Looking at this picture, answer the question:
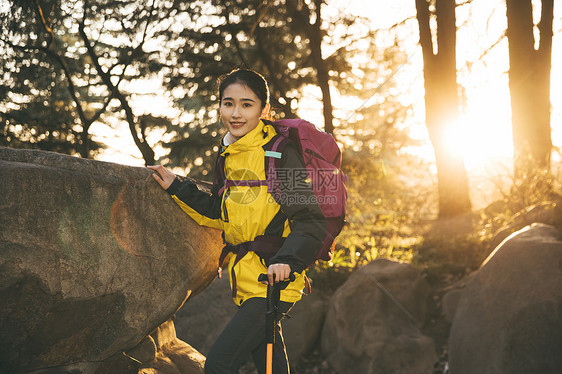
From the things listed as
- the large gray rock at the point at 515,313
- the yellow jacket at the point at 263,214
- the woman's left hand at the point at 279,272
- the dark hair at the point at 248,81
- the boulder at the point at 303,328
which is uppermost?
the dark hair at the point at 248,81

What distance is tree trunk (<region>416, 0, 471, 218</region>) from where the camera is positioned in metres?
9.30

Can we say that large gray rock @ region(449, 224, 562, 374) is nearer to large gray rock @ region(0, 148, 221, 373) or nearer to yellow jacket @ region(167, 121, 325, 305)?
yellow jacket @ region(167, 121, 325, 305)

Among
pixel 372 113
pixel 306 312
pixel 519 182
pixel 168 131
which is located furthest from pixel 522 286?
pixel 168 131

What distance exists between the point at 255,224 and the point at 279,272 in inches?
14.8

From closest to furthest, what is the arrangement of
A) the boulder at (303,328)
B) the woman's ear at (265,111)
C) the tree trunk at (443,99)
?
the woman's ear at (265,111) → the boulder at (303,328) → the tree trunk at (443,99)

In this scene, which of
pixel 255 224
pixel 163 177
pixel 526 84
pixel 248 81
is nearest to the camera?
pixel 255 224

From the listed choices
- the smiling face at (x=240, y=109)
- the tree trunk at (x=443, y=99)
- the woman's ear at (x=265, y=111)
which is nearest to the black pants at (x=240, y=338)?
the smiling face at (x=240, y=109)

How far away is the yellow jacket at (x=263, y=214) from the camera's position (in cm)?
264

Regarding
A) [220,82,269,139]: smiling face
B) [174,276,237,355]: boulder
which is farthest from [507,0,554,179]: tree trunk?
[220,82,269,139]: smiling face

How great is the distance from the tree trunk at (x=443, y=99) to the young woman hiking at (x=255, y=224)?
7308 millimetres

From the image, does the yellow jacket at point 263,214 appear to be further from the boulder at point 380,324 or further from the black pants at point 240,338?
the boulder at point 380,324

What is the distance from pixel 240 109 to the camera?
3043 millimetres

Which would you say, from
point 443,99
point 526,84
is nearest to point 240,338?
point 443,99

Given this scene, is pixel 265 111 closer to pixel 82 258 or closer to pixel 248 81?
pixel 248 81
